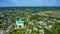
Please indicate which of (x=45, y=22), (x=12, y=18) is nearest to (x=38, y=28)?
(x=45, y=22)

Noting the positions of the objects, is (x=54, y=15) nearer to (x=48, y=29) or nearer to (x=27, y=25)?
(x=48, y=29)

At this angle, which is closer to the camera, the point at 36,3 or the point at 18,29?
the point at 18,29

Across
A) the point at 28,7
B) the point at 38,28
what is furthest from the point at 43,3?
the point at 38,28

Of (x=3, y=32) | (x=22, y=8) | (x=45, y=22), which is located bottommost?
(x=3, y=32)

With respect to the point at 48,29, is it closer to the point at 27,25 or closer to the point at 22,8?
the point at 27,25

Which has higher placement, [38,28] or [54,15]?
[54,15]

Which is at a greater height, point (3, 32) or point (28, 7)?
point (28, 7)
